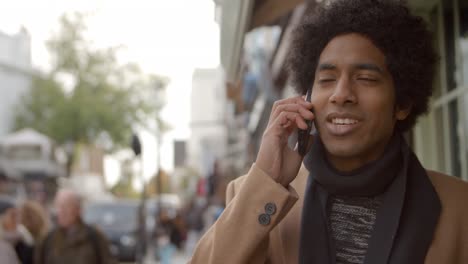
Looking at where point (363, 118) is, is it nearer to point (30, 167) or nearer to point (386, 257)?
point (386, 257)

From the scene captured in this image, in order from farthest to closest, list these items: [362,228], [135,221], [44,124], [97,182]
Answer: [97,182] < [44,124] < [135,221] < [362,228]

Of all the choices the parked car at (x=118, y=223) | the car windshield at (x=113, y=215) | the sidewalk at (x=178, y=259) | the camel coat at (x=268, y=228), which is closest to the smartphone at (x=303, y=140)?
the camel coat at (x=268, y=228)

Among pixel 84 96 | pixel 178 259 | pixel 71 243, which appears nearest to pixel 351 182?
pixel 71 243

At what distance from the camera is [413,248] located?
2162 millimetres

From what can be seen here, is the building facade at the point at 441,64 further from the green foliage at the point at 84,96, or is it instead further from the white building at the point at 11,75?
the white building at the point at 11,75

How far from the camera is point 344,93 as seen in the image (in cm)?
223

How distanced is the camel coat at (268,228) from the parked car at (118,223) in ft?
60.0

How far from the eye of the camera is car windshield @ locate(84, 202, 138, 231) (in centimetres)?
2106

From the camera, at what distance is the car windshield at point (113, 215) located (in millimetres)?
21062

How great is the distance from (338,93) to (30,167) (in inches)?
1076

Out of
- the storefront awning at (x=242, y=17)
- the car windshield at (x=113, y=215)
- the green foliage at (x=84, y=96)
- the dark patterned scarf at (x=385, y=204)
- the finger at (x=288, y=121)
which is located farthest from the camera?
the green foliage at (x=84, y=96)

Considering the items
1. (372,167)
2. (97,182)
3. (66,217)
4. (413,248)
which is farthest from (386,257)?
(97,182)

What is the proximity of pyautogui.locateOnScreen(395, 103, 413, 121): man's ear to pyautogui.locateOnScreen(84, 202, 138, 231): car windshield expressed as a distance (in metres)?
18.9

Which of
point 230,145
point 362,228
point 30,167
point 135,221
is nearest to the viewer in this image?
point 362,228
